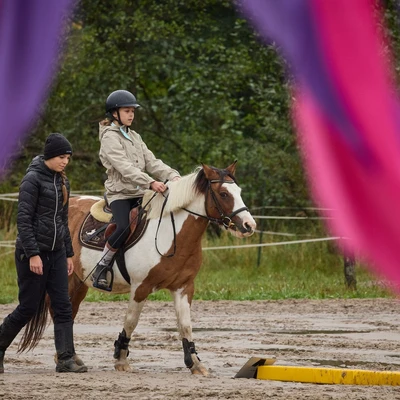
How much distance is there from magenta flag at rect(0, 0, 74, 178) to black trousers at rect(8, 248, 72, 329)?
0.80 m

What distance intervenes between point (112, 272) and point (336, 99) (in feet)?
13.4

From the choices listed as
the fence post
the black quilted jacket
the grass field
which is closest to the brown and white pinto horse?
the black quilted jacket

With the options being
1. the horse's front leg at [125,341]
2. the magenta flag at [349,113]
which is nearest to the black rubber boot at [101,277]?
the horse's front leg at [125,341]

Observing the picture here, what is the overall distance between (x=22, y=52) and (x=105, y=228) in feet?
6.01

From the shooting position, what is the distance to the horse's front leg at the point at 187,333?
29.0 ft

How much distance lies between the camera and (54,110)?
22188 millimetres

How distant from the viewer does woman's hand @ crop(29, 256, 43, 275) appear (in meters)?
8.55

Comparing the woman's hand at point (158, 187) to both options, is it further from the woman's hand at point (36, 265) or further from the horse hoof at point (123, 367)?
the horse hoof at point (123, 367)

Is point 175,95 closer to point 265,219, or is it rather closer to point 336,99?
point 265,219

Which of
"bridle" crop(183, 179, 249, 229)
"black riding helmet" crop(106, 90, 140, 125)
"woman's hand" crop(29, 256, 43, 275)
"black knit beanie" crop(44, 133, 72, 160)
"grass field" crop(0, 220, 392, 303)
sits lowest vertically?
"grass field" crop(0, 220, 392, 303)

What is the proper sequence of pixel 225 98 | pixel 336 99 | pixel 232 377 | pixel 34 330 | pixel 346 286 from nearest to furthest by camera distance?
pixel 336 99, pixel 232 377, pixel 34 330, pixel 346 286, pixel 225 98

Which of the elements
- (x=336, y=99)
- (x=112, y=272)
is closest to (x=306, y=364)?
(x=112, y=272)

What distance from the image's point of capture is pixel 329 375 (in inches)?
318

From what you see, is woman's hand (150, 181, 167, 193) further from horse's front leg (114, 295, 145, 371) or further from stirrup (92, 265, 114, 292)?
horse's front leg (114, 295, 145, 371)
